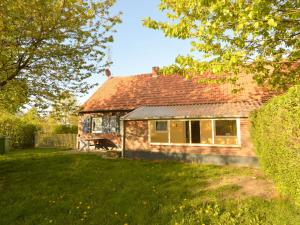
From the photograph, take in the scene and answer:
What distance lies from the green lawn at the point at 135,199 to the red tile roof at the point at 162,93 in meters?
6.56

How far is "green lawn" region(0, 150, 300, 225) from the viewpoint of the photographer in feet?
18.6

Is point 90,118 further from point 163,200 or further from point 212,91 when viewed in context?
point 163,200

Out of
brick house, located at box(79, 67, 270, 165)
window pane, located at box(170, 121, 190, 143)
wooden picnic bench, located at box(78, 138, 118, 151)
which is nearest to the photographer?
brick house, located at box(79, 67, 270, 165)

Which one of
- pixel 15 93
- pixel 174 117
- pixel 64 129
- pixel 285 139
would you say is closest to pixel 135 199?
pixel 285 139

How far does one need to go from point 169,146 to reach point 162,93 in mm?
5876

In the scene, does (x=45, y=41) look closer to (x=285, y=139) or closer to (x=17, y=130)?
(x=285, y=139)

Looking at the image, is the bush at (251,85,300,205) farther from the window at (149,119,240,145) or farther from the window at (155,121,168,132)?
the window at (155,121,168,132)

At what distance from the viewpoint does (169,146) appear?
14.9 m

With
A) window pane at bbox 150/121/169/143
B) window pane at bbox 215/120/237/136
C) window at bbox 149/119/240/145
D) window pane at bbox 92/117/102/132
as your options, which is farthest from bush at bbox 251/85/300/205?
window pane at bbox 92/117/102/132

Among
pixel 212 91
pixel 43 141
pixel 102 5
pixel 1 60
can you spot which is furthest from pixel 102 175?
pixel 43 141

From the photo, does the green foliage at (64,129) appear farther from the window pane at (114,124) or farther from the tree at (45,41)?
the tree at (45,41)

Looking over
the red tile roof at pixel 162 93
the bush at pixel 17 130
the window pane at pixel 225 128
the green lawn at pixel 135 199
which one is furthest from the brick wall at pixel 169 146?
the bush at pixel 17 130

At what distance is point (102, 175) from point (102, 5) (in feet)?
27.4

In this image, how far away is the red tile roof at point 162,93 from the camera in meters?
16.1
